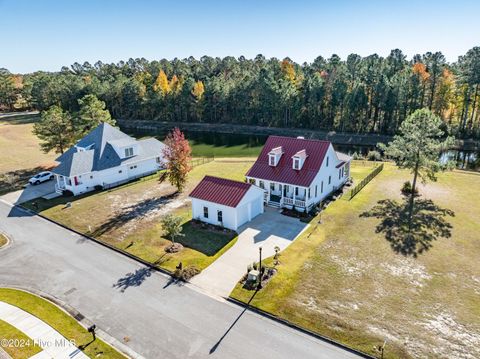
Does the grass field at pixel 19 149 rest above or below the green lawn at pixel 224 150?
above

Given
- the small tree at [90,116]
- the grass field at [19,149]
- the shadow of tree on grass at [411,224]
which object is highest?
the small tree at [90,116]

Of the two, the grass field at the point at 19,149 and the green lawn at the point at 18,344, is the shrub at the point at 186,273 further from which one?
the grass field at the point at 19,149

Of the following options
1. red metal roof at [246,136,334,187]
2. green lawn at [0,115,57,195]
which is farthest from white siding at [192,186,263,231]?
green lawn at [0,115,57,195]

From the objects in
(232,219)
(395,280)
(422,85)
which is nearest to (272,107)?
(422,85)

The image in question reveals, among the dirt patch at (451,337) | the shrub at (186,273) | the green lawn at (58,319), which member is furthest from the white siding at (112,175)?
the dirt patch at (451,337)

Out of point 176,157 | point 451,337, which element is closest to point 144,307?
point 451,337

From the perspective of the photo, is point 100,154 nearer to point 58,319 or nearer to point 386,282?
point 58,319
